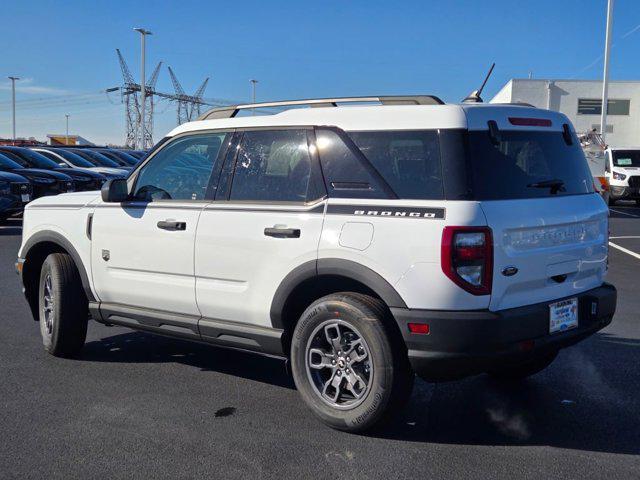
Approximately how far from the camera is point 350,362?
4.27 m

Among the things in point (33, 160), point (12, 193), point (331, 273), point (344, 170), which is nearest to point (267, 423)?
point (331, 273)

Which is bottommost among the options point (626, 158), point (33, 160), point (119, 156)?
point (33, 160)

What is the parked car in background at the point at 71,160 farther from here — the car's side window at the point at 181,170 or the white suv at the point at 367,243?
the white suv at the point at 367,243

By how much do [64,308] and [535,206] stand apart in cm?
360

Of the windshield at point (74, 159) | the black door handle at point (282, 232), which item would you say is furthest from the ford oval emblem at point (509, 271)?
the windshield at point (74, 159)

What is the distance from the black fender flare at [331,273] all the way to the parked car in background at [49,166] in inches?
566

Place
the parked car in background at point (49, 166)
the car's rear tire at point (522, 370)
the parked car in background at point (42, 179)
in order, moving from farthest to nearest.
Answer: the parked car in background at point (49, 166)
the parked car in background at point (42, 179)
the car's rear tire at point (522, 370)

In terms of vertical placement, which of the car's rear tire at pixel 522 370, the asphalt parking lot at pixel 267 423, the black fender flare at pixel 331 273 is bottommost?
the asphalt parking lot at pixel 267 423

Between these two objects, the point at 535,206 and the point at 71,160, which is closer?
the point at 535,206

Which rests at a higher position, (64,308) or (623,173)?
(623,173)

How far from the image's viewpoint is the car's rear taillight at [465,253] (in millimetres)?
3768

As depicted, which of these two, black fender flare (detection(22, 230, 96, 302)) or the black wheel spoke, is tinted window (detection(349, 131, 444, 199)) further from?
black fender flare (detection(22, 230, 96, 302))

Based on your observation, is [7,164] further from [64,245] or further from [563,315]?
[563,315]

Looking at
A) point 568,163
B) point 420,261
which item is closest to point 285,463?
point 420,261
